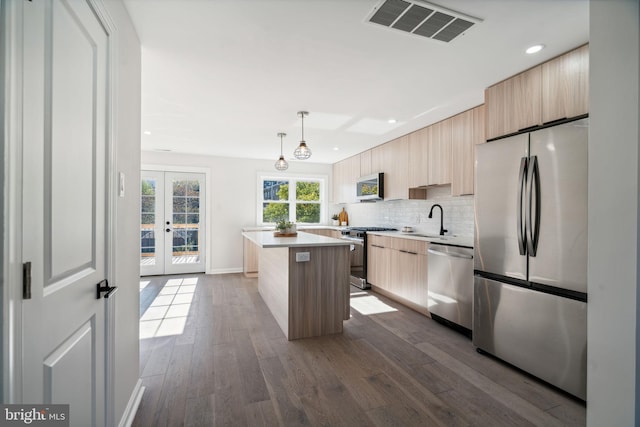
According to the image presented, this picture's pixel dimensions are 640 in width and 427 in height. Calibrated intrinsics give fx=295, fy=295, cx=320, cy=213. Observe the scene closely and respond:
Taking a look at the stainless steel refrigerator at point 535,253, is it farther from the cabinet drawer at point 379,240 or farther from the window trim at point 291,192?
the window trim at point 291,192

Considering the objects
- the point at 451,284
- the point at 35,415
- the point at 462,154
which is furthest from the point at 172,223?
the point at 35,415

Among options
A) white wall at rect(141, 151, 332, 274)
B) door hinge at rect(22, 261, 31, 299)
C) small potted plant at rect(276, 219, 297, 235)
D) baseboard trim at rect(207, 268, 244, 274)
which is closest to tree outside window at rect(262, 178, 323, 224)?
white wall at rect(141, 151, 332, 274)

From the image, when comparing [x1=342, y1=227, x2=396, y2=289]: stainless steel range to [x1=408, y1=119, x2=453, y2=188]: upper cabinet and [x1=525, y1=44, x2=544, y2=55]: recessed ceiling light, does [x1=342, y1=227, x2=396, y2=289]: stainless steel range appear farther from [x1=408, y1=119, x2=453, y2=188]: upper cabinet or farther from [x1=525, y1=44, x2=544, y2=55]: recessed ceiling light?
[x1=525, y1=44, x2=544, y2=55]: recessed ceiling light

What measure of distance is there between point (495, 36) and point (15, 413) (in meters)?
2.79

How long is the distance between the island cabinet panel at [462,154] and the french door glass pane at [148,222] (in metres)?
5.17

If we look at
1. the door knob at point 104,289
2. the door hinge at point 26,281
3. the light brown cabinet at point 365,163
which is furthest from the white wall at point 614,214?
the light brown cabinet at point 365,163

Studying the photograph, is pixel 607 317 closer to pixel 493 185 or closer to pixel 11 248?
pixel 493 185

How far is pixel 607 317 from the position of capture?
50.7 inches

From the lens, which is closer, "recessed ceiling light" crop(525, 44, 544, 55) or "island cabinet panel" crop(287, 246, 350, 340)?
"recessed ceiling light" crop(525, 44, 544, 55)

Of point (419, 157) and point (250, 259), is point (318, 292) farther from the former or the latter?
point (250, 259)

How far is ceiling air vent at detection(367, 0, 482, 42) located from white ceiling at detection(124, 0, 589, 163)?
5 cm

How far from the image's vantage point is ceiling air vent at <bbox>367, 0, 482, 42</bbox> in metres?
1.66

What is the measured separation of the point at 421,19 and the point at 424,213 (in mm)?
3119

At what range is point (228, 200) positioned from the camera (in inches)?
239
